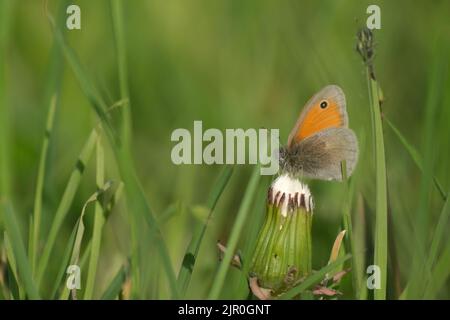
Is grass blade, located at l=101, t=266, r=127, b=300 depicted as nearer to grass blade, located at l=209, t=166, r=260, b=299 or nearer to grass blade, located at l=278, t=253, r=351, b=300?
grass blade, located at l=209, t=166, r=260, b=299

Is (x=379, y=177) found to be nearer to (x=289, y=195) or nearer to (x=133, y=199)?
(x=289, y=195)

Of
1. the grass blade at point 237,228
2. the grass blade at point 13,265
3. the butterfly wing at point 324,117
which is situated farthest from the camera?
the butterfly wing at point 324,117

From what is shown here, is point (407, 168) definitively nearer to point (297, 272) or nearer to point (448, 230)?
point (448, 230)

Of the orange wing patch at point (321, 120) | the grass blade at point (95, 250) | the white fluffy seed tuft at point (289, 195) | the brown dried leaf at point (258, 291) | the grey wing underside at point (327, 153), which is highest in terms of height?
the orange wing patch at point (321, 120)

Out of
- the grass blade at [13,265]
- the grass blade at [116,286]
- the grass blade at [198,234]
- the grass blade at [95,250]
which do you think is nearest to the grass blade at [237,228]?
the grass blade at [198,234]

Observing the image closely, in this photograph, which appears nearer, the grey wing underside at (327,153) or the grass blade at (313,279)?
the grass blade at (313,279)

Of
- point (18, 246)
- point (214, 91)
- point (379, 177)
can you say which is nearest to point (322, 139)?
point (379, 177)

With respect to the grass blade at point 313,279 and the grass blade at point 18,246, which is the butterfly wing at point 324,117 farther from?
the grass blade at point 18,246
